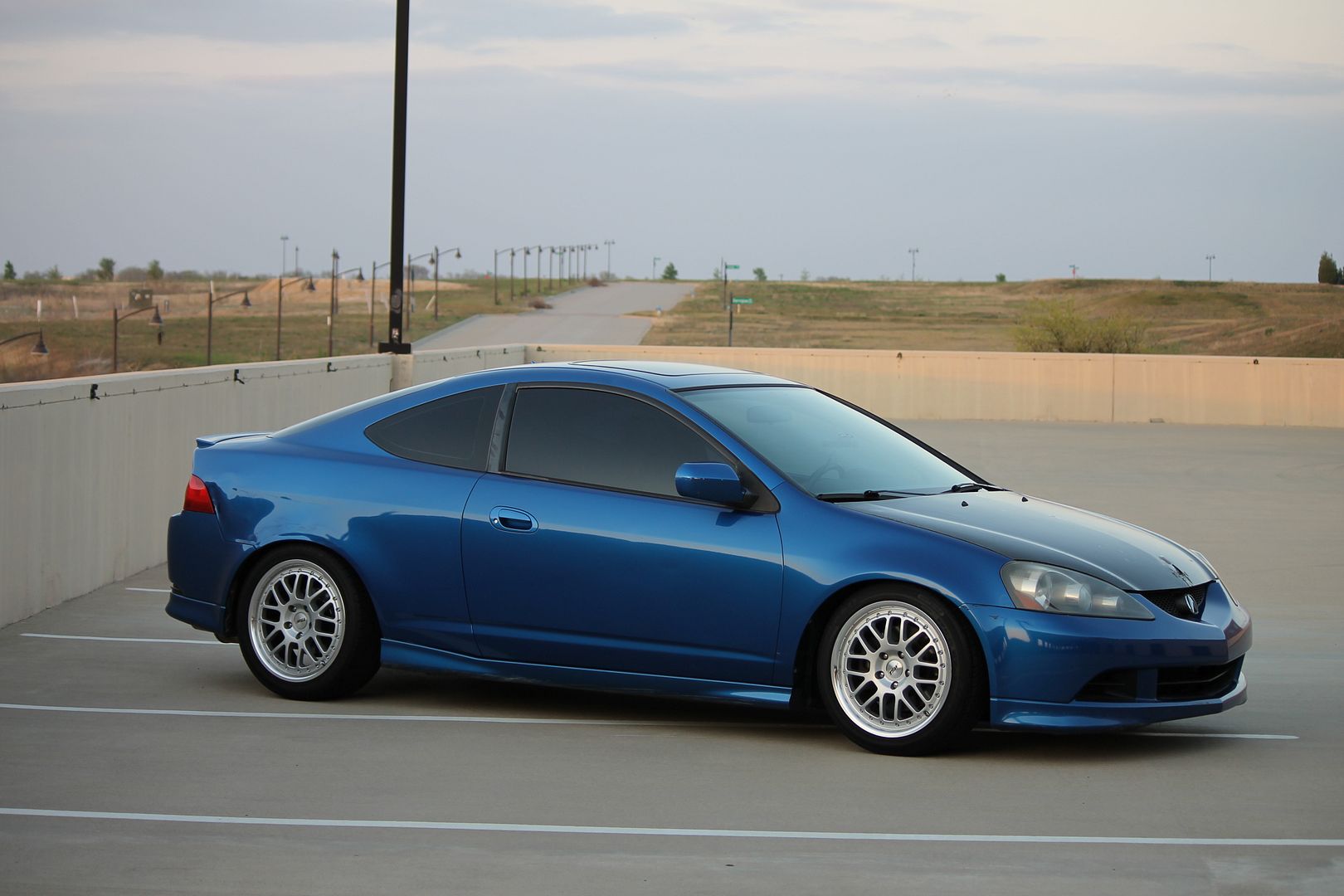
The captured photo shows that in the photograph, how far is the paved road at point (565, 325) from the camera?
66938 millimetres

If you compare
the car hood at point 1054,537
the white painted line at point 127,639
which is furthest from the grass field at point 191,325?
the car hood at point 1054,537

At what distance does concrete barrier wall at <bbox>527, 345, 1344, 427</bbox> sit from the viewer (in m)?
28.6

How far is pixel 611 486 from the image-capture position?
693cm

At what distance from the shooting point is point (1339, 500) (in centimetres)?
1731

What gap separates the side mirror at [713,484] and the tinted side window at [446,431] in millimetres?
1084

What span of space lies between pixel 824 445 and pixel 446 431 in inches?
65.0

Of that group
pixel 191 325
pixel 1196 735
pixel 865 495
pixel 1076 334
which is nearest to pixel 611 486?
pixel 865 495

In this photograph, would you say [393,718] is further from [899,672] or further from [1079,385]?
[1079,385]

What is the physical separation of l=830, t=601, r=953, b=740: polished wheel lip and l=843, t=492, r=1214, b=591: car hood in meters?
0.39

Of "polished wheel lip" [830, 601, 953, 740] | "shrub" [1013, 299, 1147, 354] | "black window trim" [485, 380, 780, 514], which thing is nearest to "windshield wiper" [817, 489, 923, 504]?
"black window trim" [485, 380, 780, 514]

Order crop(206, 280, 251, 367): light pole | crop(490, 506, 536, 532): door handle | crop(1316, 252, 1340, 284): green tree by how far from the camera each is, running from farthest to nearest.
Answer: crop(1316, 252, 1340, 284): green tree
crop(206, 280, 251, 367): light pole
crop(490, 506, 536, 532): door handle

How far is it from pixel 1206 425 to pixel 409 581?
76.4 feet

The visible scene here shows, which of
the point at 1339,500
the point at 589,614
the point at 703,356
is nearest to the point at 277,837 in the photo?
the point at 589,614

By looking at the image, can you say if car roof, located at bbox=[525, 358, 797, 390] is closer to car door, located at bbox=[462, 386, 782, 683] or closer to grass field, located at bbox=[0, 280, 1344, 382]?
car door, located at bbox=[462, 386, 782, 683]
